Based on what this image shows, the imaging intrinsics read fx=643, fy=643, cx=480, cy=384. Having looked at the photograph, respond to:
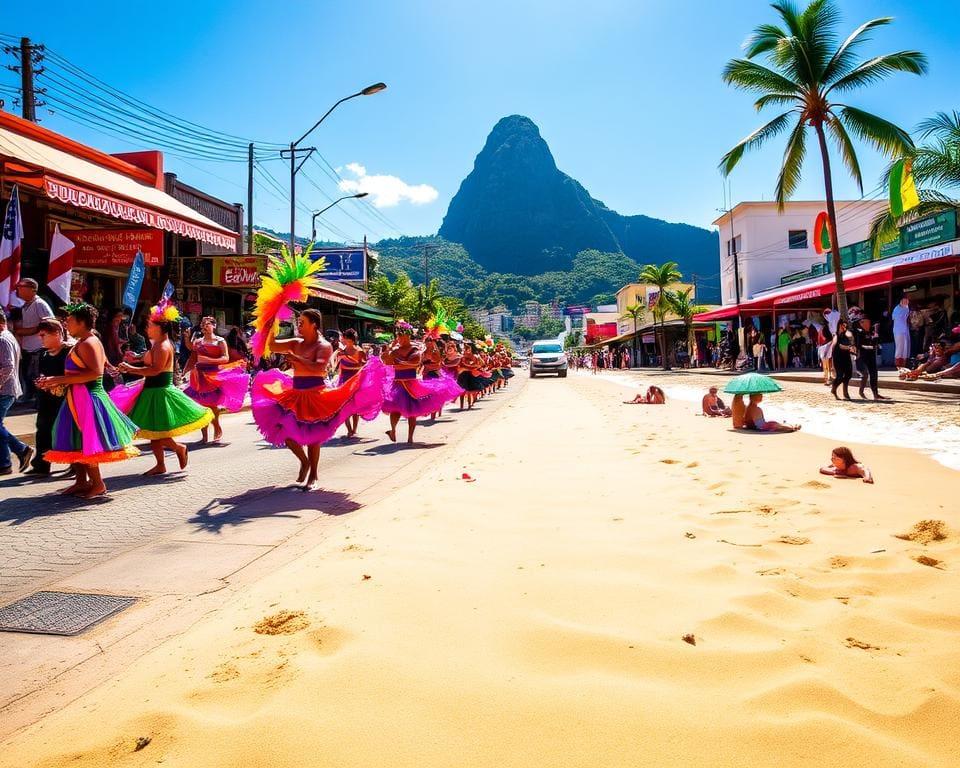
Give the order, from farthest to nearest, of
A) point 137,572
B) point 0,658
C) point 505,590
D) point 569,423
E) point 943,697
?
1. point 569,423
2. point 137,572
3. point 505,590
4. point 0,658
5. point 943,697

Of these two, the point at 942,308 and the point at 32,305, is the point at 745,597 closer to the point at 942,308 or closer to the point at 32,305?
the point at 32,305

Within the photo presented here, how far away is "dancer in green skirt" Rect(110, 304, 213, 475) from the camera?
7.20 meters

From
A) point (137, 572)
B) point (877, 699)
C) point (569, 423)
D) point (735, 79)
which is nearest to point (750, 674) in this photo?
point (877, 699)

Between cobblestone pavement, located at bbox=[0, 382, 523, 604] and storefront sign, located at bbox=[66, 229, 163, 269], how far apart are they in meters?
7.32

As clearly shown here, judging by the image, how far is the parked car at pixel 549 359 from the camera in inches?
1660

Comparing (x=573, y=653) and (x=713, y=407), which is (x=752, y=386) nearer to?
(x=713, y=407)

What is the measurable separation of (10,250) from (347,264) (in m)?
33.4

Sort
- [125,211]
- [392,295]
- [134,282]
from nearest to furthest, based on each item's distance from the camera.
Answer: [134,282], [125,211], [392,295]

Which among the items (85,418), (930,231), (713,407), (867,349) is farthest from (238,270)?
(930,231)

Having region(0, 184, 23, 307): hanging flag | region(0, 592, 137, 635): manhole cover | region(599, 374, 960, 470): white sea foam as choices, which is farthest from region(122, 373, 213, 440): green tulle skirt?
region(599, 374, 960, 470): white sea foam

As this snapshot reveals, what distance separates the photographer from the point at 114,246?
1543 centimetres

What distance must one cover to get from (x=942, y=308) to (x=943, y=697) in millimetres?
24798

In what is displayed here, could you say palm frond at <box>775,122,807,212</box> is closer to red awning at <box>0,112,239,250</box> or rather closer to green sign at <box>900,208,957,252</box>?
green sign at <box>900,208,957,252</box>

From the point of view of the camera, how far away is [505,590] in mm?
3252
